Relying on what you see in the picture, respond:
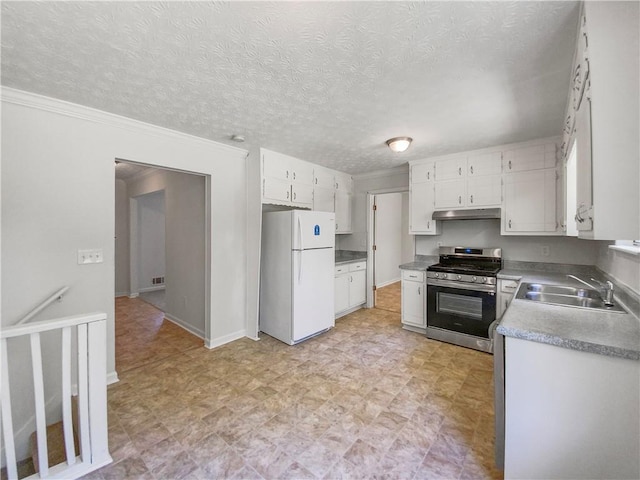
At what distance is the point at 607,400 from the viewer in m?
1.22

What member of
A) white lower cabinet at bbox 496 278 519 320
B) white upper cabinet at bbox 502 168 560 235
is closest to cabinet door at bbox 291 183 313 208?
white upper cabinet at bbox 502 168 560 235

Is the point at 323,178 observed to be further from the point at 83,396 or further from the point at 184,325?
the point at 83,396

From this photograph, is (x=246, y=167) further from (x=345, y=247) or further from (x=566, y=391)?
(x=566, y=391)

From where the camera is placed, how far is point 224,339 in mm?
3424

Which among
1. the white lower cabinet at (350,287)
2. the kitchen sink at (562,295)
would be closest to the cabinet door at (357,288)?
the white lower cabinet at (350,287)

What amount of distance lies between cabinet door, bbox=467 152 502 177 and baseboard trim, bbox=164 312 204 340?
4.04 metres

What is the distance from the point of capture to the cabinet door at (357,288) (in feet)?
15.1

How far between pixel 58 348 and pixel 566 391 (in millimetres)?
3446

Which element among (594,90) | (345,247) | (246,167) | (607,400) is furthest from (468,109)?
(345,247)

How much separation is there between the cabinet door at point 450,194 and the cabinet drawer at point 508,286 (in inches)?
42.8

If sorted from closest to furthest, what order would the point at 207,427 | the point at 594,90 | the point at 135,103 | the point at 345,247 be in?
the point at 594,90, the point at 207,427, the point at 135,103, the point at 345,247

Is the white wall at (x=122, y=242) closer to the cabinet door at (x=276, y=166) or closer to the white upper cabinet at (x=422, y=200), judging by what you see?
the cabinet door at (x=276, y=166)

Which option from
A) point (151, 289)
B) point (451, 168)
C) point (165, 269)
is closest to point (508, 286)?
point (451, 168)

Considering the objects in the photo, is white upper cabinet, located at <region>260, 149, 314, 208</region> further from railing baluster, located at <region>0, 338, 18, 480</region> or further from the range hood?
railing baluster, located at <region>0, 338, 18, 480</region>
